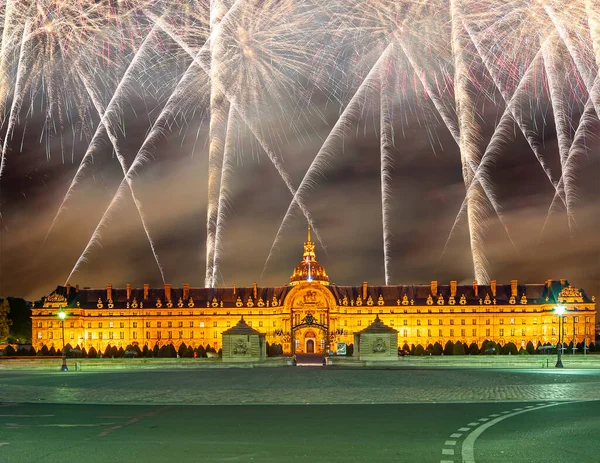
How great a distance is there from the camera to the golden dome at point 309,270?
482ft

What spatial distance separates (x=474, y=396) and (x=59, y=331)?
129715 mm

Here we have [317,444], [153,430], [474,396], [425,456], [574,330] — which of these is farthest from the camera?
[574,330]

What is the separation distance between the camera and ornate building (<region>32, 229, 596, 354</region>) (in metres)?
144

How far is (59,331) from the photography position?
5738 inches

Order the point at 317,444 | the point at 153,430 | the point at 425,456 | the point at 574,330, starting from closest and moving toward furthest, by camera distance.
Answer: the point at 425,456, the point at 317,444, the point at 153,430, the point at 574,330

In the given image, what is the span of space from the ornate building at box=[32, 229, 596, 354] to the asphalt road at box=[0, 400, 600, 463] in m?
122

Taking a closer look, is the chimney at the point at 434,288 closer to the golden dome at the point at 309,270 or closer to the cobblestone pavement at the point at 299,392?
the golden dome at the point at 309,270

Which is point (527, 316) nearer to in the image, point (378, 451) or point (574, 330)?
point (574, 330)

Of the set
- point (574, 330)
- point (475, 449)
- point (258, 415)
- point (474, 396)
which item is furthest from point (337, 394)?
point (574, 330)

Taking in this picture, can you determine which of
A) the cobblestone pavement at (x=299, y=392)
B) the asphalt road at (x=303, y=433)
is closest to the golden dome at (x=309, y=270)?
the cobblestone pavement at (x=299, y=392)

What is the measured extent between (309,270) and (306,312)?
7550mm

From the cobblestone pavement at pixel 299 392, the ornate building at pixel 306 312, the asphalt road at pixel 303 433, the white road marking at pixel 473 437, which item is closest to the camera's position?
the white road marking at pixel 473 437

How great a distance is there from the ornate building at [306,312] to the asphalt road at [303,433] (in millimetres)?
121963

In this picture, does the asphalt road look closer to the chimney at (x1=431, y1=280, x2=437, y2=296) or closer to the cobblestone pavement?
the cobblestone pavement
